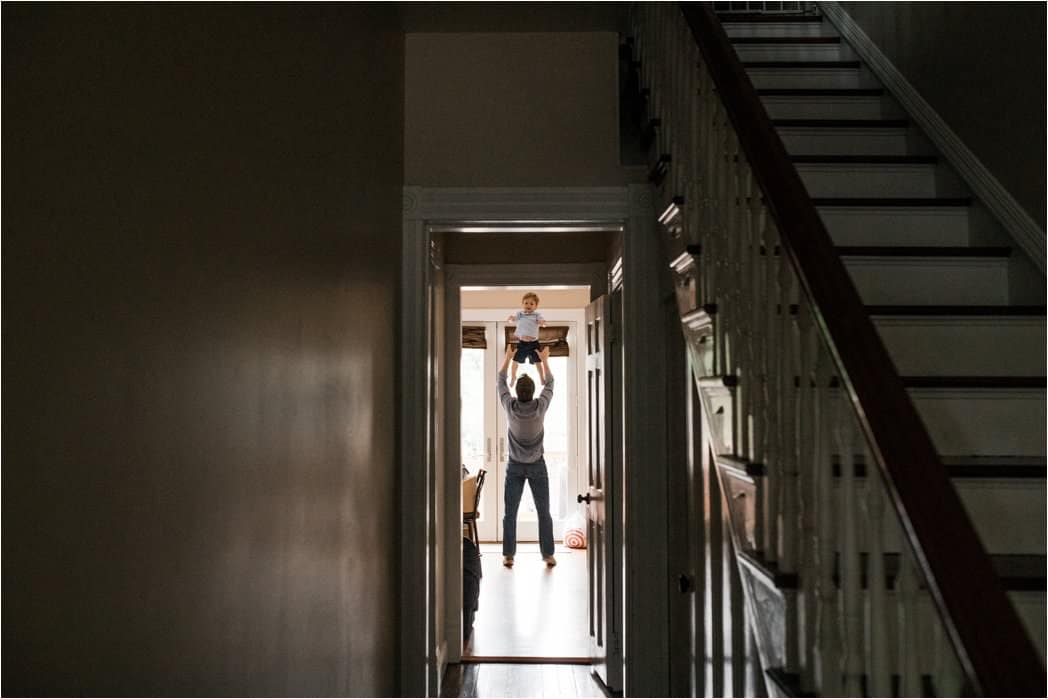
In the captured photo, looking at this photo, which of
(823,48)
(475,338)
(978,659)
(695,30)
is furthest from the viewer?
(475,338)

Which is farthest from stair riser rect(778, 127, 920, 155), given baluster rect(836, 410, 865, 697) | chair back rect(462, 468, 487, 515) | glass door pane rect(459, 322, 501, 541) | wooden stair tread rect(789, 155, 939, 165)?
glass door pane rect(459, 322, 501, 541)

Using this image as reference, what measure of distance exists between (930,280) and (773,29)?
2.11 m

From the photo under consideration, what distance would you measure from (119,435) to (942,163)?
306 centimetres

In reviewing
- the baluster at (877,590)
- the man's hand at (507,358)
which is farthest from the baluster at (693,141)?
the man's hand at (507,358)

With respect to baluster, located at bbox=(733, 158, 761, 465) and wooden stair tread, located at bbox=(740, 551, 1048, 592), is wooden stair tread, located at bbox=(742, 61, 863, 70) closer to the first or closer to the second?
baluster, located at bbox=(733, 158, 761, 465)

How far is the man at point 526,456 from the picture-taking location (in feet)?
26.9

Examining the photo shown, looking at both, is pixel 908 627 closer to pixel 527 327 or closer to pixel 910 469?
pixel 910 469

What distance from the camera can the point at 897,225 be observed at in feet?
10.3

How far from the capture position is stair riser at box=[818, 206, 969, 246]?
122 inches

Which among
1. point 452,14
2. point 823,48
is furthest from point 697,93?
point 823,48

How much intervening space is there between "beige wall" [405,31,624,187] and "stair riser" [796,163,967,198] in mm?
839

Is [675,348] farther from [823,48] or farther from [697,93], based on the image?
[823,48]

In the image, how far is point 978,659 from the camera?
3.46ft

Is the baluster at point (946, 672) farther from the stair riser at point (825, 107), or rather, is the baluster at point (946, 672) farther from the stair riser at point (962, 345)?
the stair riser at point (825, 107)
